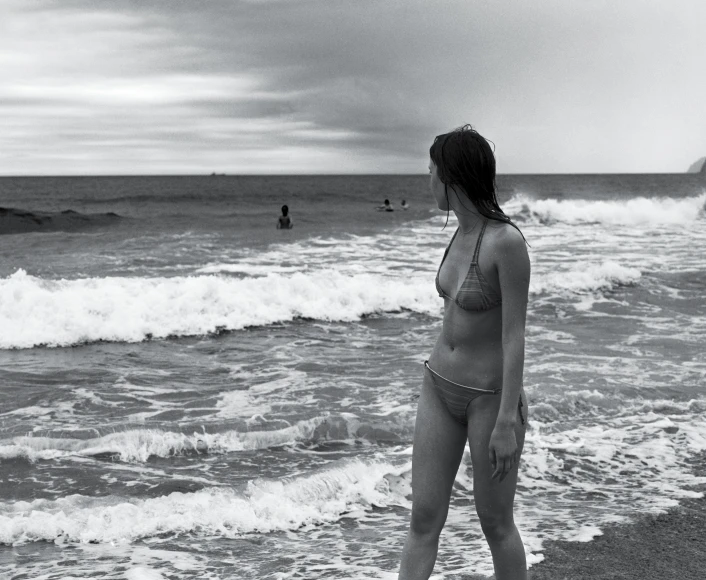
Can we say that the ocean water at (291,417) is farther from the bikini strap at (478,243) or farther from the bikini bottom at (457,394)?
the bikini strap at (478,243)

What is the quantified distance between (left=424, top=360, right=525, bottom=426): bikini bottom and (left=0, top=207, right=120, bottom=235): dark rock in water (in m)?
32.1

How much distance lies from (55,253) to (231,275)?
24.6ft

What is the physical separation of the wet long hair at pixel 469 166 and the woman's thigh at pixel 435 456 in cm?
68

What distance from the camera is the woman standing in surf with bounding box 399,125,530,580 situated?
2.74 m

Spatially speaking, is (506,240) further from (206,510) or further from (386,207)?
(386,207)

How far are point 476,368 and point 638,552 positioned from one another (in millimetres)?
2156

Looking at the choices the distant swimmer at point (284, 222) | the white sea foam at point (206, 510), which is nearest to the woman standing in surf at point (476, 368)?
the white sea foam at point (206, 510)

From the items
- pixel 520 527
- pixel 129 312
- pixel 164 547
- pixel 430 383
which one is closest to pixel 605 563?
pixel 520 527

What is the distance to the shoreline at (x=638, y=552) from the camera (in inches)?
160

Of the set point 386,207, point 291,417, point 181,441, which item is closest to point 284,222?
point 386,207

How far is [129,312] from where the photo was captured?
41.5 feet

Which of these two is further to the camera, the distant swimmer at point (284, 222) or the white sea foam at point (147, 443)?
the distant swimmer at point (284, 222)

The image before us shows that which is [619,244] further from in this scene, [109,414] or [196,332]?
[109,414]

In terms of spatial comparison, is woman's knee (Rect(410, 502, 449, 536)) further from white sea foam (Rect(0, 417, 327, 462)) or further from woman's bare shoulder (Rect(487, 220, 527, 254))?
white sea foam (Rect(0, 417, 327, 462))
